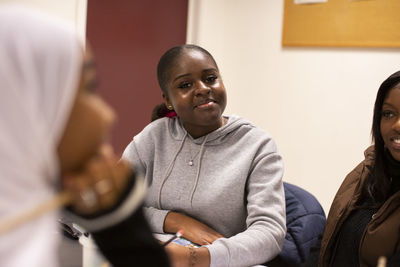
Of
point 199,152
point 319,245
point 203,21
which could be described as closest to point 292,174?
point 203,21

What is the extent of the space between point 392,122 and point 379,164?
6.5 inches

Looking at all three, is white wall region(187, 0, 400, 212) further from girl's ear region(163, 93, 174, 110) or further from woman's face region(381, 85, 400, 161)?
girl's ear region(163, 93, 174, 110)

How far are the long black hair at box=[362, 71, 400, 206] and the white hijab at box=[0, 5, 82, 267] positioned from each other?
126 centimetres

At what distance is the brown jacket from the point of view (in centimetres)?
151

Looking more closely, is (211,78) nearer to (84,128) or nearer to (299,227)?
(299,227)

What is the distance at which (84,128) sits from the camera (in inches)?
26.1

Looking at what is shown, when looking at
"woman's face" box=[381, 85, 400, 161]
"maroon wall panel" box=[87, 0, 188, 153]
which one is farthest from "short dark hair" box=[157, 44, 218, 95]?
"maroon wall panel" box=[87, 0, 188, 153]

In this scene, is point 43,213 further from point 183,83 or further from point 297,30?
point 297,30

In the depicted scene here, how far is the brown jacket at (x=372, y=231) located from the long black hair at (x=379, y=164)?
33mm

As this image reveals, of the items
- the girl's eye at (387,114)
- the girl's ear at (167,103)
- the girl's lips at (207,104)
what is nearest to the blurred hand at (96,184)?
the girl's lips at (207,104)

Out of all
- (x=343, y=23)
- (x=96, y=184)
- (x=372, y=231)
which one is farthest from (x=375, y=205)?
(x=343, y=23)

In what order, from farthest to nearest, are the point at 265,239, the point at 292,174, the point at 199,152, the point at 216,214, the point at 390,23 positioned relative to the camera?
the point at 292,174, the point at 390,23, the point at 199,152, the point at 216,214, the point at 265,239

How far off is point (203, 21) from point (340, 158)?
4.56ft

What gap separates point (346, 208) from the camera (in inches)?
67.6
